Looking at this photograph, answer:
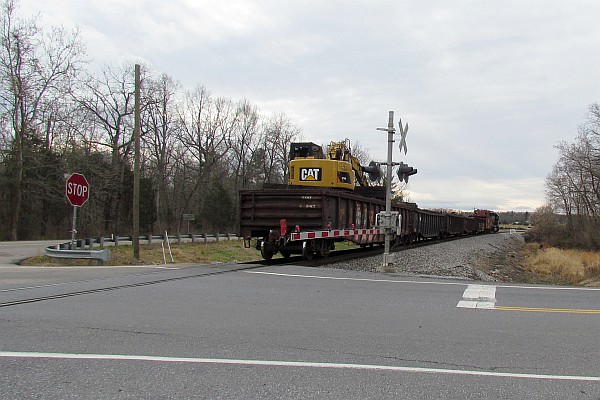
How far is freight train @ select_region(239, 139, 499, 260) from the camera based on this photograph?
53.9ft

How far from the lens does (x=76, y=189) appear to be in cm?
1564

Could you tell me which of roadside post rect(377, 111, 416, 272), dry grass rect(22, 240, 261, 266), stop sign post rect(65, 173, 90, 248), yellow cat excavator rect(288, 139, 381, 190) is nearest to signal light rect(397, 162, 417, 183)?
roadside post rect(377, 111, 416, 272)

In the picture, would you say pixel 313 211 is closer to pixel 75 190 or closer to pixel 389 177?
pixel 389 177

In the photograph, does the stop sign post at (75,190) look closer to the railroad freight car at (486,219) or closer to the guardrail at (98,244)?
the guardrail at (98,244)

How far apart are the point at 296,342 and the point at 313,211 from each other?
10.8m

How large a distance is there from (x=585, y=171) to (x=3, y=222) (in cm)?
5886

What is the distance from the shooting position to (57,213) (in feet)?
150

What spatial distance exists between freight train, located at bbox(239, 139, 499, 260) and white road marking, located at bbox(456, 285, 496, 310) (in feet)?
16.7

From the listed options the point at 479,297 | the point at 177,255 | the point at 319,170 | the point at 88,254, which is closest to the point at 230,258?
the point at 177,255

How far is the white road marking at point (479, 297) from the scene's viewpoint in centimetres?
848

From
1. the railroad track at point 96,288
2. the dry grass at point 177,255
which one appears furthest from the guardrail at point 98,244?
the railroad track at point 96,288

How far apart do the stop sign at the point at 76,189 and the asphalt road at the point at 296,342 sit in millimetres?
5420

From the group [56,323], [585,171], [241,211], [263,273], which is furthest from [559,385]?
[585,171]

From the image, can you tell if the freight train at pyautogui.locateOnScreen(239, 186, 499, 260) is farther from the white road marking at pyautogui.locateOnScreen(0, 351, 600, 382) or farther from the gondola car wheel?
the white road marking at pyautogui.locateOnScreen(0, 351, 600, 382)
